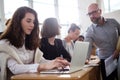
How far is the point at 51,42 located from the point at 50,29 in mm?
164

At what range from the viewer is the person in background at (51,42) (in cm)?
243

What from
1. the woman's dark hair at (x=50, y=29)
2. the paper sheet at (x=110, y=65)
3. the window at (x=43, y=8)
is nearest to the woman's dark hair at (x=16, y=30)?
the woman's dark hair at (x=50, y=29)

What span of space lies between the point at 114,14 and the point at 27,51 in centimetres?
291

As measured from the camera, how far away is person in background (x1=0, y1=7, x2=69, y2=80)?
1.60 m

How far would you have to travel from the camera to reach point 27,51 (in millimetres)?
1854

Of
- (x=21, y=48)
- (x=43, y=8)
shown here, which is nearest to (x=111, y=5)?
(x=43, y=8)

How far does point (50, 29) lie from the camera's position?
2.55 meters

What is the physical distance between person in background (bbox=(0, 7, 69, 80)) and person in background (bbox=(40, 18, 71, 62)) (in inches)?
18.2

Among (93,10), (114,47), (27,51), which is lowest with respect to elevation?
(114,47)

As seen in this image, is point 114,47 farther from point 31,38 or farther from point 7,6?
point 7,6

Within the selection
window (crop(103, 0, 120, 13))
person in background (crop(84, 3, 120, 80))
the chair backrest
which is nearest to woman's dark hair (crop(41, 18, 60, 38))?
person in background (crop(84, 3, 120, 80))

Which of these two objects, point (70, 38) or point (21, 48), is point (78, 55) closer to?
point (21, 48)

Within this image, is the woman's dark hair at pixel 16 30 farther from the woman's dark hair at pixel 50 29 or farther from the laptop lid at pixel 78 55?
the woman's dark hair at pixel 50 29

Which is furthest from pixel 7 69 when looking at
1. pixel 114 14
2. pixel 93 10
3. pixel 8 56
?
pixel 114 14
